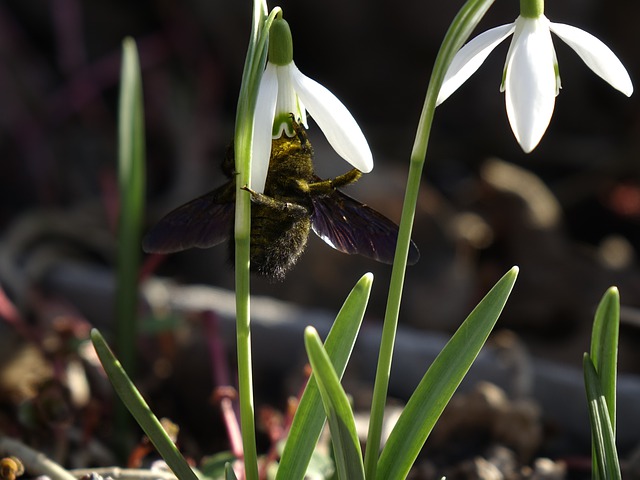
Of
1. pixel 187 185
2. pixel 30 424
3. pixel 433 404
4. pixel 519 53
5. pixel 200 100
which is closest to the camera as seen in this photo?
pixel 519 53

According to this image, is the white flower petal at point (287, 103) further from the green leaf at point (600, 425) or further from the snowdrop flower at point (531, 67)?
the green leaf at point (600, 425)

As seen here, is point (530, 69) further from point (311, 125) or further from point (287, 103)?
point (311, 125)

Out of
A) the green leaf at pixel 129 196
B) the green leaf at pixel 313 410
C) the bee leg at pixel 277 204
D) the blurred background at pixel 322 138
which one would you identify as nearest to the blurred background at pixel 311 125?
the blurred background at pixel 322 138

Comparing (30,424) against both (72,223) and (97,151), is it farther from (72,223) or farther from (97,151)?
(97,151)

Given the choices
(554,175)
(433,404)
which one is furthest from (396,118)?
(433,404)

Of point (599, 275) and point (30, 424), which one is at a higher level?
point (599, 275)

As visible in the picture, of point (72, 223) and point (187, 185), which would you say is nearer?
point (72, 223)
